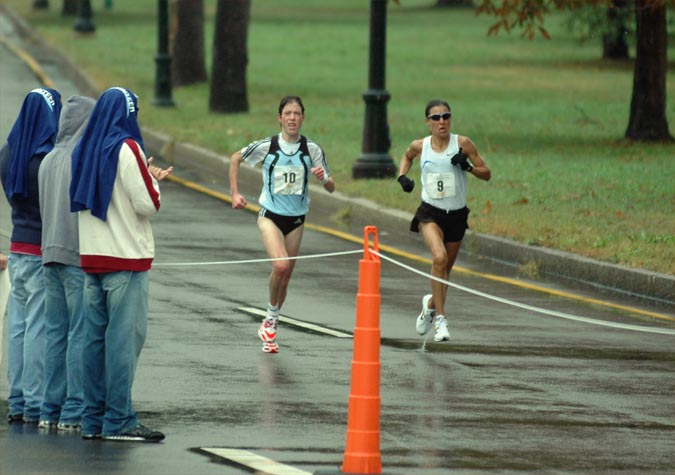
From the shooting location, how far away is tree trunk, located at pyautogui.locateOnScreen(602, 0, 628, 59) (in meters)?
44.9

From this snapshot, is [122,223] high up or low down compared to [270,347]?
up

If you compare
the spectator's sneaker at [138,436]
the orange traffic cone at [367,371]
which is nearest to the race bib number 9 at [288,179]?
the spectator's sneaker at [138,436]

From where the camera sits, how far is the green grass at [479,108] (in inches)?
754

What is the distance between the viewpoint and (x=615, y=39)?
47469 millimetres

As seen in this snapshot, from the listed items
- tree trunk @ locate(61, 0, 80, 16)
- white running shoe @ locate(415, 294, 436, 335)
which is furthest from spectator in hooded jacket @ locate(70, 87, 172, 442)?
tree trunk @ locate(61, 0, 80, 16)

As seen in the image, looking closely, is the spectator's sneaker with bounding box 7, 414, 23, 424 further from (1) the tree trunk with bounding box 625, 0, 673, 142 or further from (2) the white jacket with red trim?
(1) the tree trunk with bounding box 625, 0, 673, 142

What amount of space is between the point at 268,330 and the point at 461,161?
2.18 m

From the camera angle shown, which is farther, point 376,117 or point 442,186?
point 376,117

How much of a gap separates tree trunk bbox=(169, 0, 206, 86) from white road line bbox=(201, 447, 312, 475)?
91.9ft

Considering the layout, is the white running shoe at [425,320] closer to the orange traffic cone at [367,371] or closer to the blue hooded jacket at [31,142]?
the blue hooded jacket at [31,142]

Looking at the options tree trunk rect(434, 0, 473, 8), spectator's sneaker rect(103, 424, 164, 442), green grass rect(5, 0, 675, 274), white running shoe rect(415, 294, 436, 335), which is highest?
tree trunk rect(434, 0, 473, 8)

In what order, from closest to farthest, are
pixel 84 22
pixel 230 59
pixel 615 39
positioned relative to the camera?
pixel 230 59 < pixel 84 22 < pixel 615 39

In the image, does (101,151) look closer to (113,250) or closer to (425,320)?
(113,250)

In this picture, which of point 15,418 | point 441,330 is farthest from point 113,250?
point 441,330
